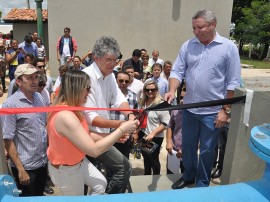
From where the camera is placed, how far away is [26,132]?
106 inches

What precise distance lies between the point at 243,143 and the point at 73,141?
1329 millimetres

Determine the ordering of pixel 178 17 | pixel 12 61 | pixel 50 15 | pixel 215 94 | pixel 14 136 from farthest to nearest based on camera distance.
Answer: pixel 178 17 < pixel 50 15 < pixel 12 61 < pixel 215 94 < pixel 14 136

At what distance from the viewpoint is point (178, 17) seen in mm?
12906

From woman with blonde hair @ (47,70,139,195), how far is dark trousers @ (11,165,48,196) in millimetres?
544

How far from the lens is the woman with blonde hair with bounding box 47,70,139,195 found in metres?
2.08

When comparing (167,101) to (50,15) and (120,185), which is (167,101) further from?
(50,15)

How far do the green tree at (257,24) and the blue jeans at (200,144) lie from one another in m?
30.3

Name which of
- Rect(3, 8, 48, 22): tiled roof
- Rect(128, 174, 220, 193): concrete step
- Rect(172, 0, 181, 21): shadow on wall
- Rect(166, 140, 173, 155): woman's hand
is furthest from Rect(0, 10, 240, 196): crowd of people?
Rect(3, 8, 48, 22): tiled roof

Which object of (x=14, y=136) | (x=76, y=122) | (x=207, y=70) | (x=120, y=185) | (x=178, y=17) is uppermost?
(x=178, y=17)

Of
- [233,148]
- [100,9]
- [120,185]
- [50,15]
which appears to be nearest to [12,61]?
[50,15]

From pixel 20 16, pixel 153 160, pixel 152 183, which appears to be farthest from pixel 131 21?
pixel 20 16

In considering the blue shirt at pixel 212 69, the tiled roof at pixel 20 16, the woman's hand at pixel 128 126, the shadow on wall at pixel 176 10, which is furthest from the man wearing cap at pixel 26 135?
the tiled roof at pixel 20 16

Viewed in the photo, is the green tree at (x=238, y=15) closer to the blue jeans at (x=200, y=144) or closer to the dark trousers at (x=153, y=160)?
the dark trousers at (x=153, y=160)

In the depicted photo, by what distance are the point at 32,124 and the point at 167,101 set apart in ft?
4.04
